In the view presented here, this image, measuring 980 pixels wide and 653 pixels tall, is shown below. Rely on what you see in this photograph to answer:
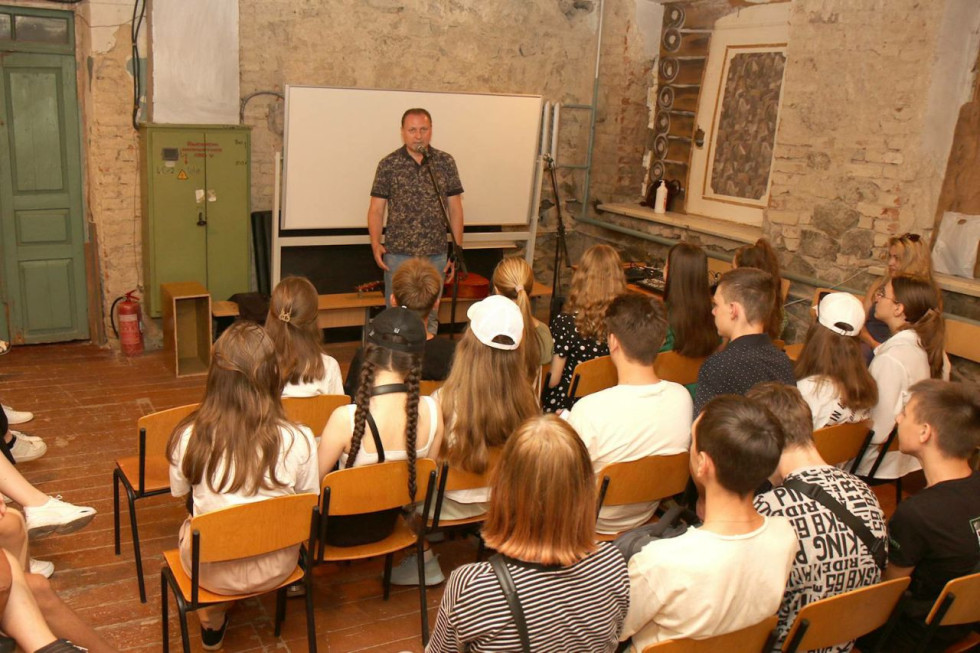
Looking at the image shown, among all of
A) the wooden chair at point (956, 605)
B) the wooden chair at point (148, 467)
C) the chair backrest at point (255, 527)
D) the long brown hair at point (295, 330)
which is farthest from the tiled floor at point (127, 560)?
the wooden chair at point (956, 605)

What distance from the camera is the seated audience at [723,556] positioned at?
6.20 feet

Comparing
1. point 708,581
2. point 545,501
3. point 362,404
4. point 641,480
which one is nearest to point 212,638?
point 362,404

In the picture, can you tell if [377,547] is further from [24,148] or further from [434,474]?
[24,148]

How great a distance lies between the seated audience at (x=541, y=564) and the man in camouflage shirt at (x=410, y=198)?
362 centimetres

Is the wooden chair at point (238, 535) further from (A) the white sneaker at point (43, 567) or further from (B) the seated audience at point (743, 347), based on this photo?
(B) the seated audience at point (743, 347)

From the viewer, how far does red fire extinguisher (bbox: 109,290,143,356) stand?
18.3 feet

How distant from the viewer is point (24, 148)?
5.41 m

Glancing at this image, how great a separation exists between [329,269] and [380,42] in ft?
5.80

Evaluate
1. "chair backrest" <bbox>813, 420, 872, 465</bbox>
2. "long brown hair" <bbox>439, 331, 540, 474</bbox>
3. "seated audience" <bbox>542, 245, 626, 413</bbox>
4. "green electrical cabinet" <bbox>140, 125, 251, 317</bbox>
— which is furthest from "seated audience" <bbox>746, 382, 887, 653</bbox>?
"green electrical cabinet" <bbox>140, 125, 251, 317</bbox>

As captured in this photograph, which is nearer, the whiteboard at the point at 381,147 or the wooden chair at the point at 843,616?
the wooden chair at the point at 843,616

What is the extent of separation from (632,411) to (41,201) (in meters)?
4.65

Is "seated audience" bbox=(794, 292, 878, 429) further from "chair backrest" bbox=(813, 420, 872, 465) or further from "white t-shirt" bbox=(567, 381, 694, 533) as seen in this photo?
"white t-shirt" bbox=(567, 381, 694, 533)

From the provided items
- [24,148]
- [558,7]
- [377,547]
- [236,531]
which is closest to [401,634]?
[377,547]

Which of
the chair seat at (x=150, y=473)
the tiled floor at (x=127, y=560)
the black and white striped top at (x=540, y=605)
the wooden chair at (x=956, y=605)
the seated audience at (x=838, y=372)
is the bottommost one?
the tiled floor at (x=127, y=560)
